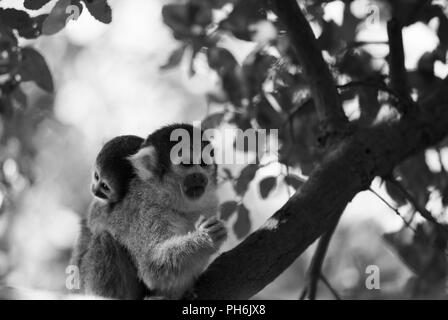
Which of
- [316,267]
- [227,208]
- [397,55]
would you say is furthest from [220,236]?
[397,55]

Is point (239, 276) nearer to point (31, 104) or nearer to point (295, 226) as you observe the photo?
point (295, 226)

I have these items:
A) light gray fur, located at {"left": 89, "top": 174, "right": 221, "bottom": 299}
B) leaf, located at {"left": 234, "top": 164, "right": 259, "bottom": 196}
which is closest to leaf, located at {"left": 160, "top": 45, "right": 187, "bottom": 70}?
light gray fur, located at {"left": 89, "top": 174, "right": 221, "bottom": 299}

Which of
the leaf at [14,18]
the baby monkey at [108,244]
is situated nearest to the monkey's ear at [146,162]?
the baby monkey at [108,244]

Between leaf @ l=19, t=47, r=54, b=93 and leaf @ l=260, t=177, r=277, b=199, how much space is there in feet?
4.80

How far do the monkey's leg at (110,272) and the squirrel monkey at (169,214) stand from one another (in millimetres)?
61

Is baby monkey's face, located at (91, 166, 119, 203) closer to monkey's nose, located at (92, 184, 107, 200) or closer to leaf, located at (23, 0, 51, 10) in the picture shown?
monkey's nose, located at (92, 184, 107, 200)

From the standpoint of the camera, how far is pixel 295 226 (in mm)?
3365

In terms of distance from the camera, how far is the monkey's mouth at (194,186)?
4.17 meters

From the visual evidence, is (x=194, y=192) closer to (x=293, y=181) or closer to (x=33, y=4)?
(x=293, y=181)

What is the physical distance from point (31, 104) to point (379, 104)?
3.40 metres

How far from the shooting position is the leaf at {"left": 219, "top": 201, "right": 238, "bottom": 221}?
4.12 meters

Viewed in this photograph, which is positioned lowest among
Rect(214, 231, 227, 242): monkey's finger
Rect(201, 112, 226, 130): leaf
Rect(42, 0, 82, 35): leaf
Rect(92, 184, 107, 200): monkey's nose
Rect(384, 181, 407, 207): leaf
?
Rect(214, 231, 227, 242): monkey's finger

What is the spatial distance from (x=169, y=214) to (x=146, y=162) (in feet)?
1.34
